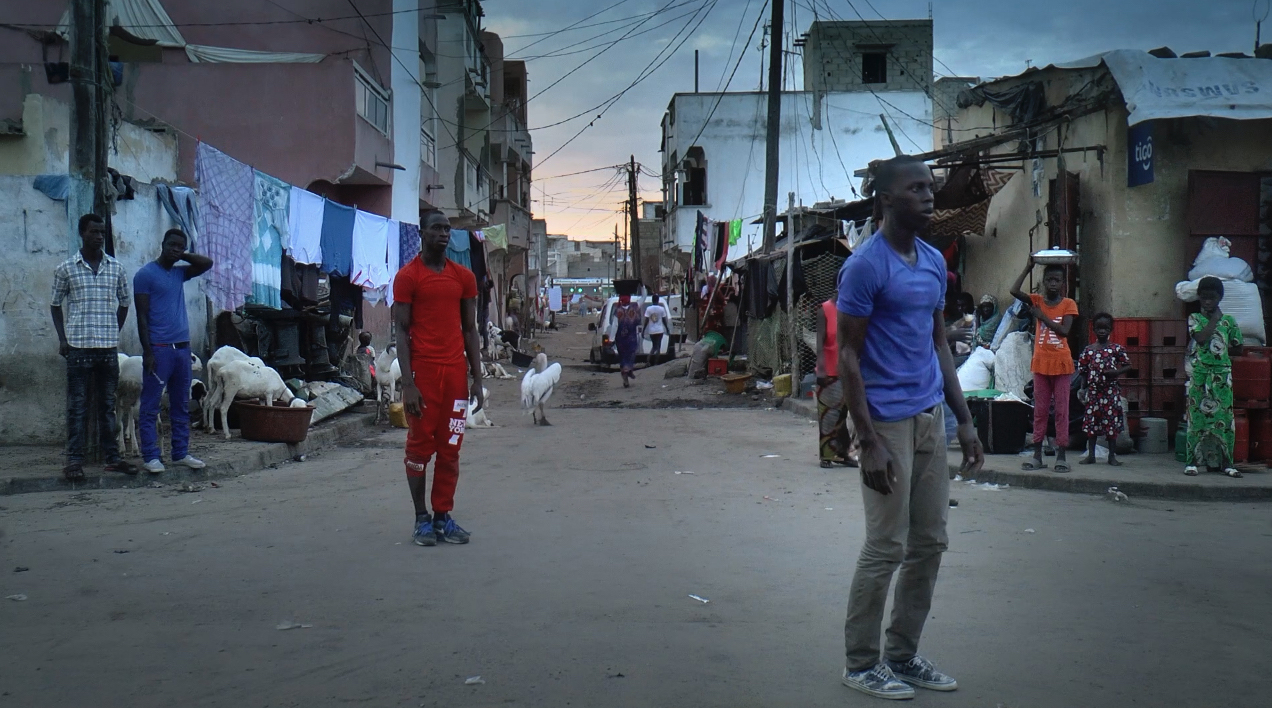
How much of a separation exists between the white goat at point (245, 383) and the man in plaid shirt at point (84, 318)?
7.71 ft

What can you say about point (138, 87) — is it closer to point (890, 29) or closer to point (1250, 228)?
point (1250, 228)

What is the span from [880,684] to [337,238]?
12674 millimetres

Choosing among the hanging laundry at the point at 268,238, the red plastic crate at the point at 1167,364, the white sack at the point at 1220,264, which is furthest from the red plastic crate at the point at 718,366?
the white sack at the point at 1220,264

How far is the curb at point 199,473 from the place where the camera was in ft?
27.8

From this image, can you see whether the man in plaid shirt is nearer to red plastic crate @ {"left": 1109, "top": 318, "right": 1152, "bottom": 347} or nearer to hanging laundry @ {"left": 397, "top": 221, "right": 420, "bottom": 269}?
hanging laundry @ {"left": 397, "top": 221, "right": 420, "bottom": 269}

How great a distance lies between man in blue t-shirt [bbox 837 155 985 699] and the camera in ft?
12.5

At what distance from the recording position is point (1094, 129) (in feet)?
40.0

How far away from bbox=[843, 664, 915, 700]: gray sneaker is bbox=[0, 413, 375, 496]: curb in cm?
694

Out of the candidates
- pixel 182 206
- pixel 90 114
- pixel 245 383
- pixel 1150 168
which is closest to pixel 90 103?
pixel 90 114

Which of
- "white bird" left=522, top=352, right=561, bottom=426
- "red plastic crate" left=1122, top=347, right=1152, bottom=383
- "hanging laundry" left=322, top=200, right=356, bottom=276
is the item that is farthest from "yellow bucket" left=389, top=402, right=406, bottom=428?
"red plastic crate" left=1122, top=347, right=1152, bottom=383

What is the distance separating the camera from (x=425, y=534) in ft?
21.4

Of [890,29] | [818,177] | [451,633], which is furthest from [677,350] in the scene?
[451,633]

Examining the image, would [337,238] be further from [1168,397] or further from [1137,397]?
[1168,397]

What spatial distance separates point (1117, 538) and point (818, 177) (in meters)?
36.6
